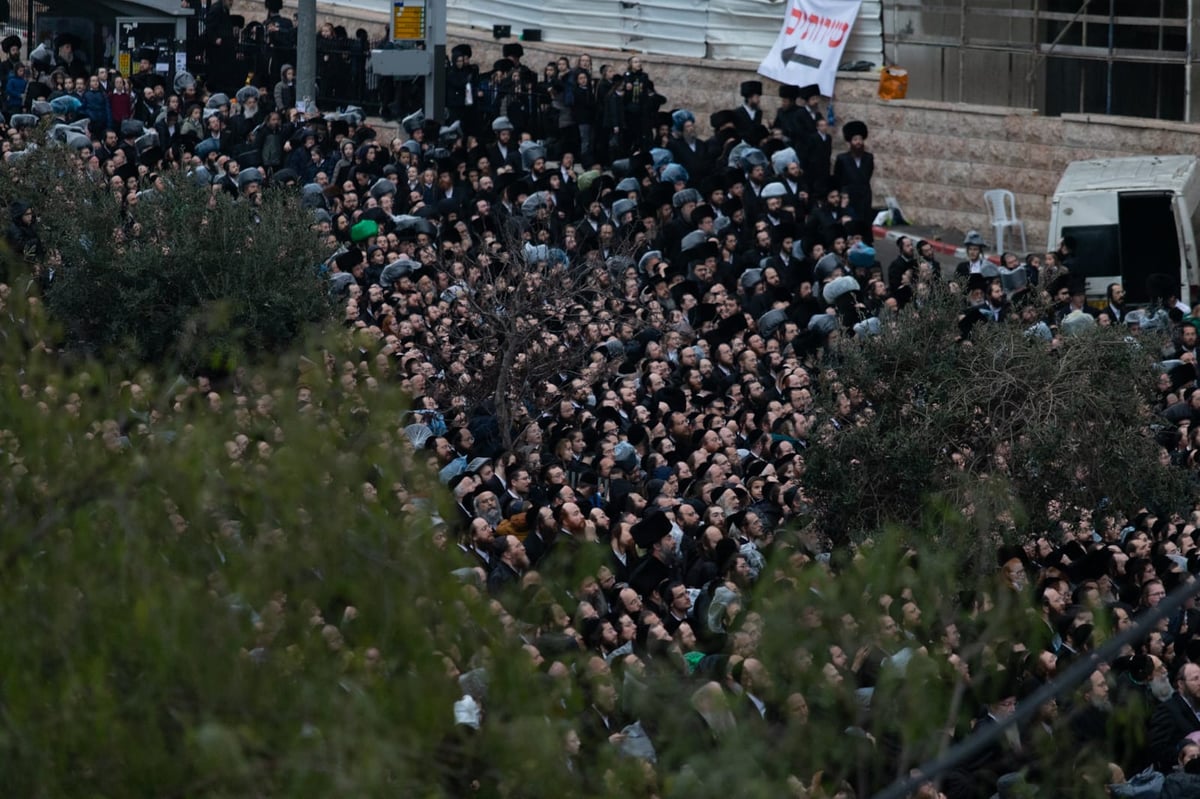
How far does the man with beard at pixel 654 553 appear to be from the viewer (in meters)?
13.4

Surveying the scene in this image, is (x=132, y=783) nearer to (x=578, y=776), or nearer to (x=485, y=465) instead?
(x=578, y=776)

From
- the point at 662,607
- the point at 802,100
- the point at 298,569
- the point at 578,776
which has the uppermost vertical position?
the point at 802,100

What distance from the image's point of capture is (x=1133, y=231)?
2306 cm

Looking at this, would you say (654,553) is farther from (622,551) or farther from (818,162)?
(818,162)

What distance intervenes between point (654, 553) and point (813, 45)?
14.0 metres

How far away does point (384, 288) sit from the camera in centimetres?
2044

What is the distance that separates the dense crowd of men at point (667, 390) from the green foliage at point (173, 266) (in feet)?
1.82

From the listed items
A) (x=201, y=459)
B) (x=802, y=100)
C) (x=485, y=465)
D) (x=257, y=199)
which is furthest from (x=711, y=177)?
(x=201, y=459)

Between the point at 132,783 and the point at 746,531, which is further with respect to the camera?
the point at 746,531

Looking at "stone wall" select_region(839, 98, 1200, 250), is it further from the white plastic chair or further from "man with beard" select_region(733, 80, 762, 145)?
"man with beard" select_region(733, 80, 762, 145)

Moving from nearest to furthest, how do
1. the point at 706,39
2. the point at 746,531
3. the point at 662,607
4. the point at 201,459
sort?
the point at 201,459
the point at 662,607
the point at 746,531
the point at 706,39

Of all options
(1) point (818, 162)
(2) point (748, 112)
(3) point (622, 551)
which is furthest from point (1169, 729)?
(2) point (748, 112)

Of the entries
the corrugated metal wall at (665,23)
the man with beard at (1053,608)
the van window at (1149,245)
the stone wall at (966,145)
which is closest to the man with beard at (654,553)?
the man with beard at (1053,608)

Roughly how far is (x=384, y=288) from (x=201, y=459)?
515 inches
